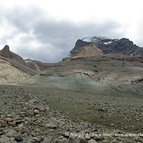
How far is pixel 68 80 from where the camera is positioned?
5753cm

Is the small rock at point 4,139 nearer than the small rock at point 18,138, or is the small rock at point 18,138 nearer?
the small rock at point 4,139

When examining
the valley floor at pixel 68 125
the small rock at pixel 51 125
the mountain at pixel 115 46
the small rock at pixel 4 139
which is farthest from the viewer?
the mountain at pixel 115 46

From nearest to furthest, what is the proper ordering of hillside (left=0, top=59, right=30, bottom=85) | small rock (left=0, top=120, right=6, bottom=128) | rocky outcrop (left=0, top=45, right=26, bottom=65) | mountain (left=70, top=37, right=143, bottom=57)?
small rock (left=0, top=120, right=6, bottom=128) < hillside (left=0, top=59, right=30, bottom=85) < rocky outcrop (left=0, top=45, right=26, bottom=65) < mountain (left=70, top=37, right=143, bottom=57)

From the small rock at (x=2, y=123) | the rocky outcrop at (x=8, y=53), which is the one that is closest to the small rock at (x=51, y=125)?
the small rock at (x=2, y=123)

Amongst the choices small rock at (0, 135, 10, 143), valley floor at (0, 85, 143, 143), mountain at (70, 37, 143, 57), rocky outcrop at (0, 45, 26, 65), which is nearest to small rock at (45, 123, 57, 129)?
valley floor at (0, 85, 143, 143)

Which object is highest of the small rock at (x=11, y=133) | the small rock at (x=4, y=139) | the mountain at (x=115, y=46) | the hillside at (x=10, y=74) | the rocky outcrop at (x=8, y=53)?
the mountain at (x=115, y=46)

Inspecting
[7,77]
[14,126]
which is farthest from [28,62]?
[14,126]

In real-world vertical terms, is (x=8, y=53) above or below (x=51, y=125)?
above

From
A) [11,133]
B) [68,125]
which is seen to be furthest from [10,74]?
[11,133]

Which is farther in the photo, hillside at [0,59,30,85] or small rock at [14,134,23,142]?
hillside at [0,59,30,85]

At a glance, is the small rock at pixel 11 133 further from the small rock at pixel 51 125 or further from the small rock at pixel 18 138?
the small rock at pixel 51 125

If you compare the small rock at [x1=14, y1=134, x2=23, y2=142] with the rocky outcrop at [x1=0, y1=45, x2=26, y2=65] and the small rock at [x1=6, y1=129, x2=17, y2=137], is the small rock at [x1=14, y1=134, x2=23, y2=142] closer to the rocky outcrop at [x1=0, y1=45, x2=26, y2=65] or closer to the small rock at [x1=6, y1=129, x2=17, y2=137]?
the small rock at [x1=6, y1=129, x2=17, y2=137]

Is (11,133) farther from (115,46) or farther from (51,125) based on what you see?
(115,46)

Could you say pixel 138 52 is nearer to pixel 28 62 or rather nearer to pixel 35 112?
pixel 28 62
